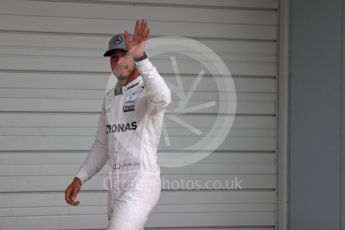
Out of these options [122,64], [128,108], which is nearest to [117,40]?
[122,64]

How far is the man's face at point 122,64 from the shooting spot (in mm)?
4141

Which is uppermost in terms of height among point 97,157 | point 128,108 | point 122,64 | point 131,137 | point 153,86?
point 122,64

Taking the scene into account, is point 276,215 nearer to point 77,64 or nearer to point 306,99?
point 306,99

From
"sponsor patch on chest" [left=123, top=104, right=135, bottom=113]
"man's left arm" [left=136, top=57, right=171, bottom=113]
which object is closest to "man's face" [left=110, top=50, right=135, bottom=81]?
"sponsor patch on chest" [left=123, top=104, right=135, bottom=113]

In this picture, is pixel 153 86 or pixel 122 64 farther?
pixel 122 64

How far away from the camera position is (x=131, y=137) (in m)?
4.09

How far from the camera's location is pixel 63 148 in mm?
6535

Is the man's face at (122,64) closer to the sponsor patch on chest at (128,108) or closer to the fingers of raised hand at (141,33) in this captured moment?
the sponsor patch on chest at (128,108)

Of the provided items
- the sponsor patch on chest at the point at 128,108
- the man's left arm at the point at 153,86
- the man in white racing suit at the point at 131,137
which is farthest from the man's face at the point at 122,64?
the man's left arm at the point at 153,86

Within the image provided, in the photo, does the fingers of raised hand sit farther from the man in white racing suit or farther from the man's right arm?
the man's right arm

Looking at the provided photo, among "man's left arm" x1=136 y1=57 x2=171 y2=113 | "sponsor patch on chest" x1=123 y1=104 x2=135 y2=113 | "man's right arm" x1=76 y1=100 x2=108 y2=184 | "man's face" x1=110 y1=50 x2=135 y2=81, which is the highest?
"man's face" x1=110 y1=50 x2=135 y2=81

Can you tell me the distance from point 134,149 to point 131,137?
0.25 ft

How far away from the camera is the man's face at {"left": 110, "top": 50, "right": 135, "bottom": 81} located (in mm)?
4141

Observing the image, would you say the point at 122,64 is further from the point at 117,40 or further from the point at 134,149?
the point at 134,149
